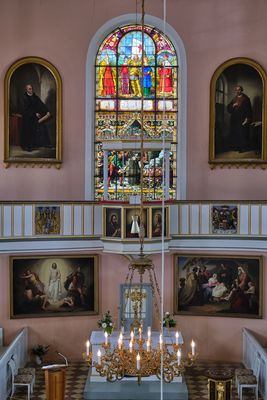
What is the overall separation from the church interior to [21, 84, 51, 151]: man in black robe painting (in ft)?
0.09

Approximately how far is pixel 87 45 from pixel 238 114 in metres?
4.54

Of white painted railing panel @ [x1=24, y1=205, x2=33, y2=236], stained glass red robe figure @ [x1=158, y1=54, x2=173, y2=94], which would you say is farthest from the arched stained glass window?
white painted railing panel @ [x1=24, y1=205, x2=33, y2=236]

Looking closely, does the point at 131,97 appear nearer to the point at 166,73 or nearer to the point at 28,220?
the point at 166,73

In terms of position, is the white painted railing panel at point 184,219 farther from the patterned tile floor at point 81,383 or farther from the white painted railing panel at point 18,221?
the white painted railing panel at point 18,221

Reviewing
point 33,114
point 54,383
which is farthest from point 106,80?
point 54,383

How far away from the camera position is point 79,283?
61.2 ft

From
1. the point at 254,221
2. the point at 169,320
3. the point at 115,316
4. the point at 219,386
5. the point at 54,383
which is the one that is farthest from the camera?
the point at 115,316

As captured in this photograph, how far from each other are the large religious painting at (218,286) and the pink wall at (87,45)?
5.88 feet

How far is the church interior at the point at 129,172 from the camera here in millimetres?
18109

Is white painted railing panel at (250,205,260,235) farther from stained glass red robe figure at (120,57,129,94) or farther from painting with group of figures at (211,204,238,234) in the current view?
stained glass red robe figure at (120,57,129,94)

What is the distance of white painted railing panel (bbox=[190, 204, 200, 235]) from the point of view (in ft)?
59.0

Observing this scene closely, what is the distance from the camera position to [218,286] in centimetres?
1866

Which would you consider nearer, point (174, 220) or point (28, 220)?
point (28, 220)

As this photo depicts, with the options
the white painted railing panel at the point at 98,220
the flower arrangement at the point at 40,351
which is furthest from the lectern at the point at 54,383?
the white painted railing panel at the point at 98,220
